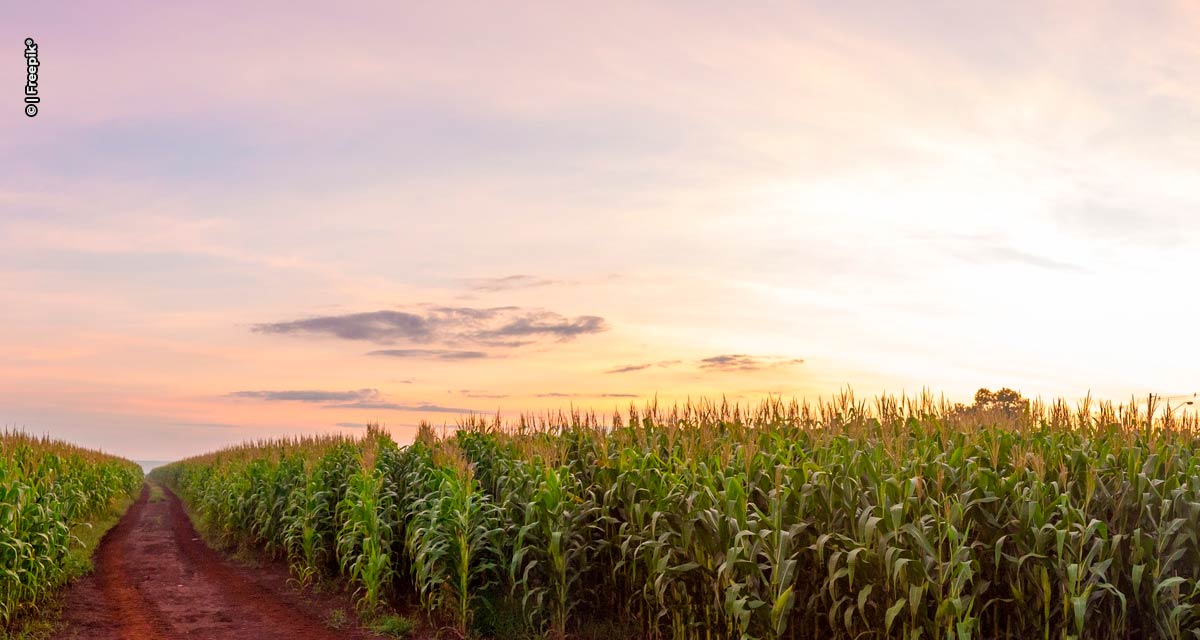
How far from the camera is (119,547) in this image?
2561cm

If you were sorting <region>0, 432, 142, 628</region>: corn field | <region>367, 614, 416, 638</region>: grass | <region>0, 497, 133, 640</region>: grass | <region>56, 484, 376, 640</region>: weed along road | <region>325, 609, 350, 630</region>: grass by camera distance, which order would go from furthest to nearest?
<region>325, 609, 350, 630</region>: grass, <region>56, 484, 376, 640</region>: weed along road, <region>0, 432, 142, 628</region>: corn field, <region>0, 497, 133, 640</region>: grass, <region>367, 614, 416, 638</region>: grass

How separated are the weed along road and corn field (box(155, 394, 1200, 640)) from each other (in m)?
1.86

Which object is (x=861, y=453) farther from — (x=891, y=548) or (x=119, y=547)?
(x=119, y=547)

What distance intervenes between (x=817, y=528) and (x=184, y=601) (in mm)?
14127

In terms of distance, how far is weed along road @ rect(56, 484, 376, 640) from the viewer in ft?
47.8

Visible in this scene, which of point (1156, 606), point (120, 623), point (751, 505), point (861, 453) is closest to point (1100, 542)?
point (1156, 606)

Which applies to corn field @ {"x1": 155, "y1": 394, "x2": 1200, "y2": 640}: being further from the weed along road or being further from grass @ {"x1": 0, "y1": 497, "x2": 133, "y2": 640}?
grass @ {"x1": 0, "y1": 497, "x2": 133, "y2": 640}

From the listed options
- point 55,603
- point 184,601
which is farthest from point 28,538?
point 184,601

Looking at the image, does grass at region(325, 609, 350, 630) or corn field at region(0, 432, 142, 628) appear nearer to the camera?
corn field at region(0, 432, 142, 628)

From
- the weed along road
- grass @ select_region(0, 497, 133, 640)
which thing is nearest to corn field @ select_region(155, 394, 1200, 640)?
the weed along road

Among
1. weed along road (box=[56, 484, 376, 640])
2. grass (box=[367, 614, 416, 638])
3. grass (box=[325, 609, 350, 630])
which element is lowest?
weed along road (box=[56, 484, 376, 640])

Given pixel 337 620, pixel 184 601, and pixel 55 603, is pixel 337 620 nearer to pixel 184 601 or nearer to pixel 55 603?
pixel 184 601

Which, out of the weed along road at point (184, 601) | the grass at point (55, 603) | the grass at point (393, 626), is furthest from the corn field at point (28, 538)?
the grass at point (393, 626)

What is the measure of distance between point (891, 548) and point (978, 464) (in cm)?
253
